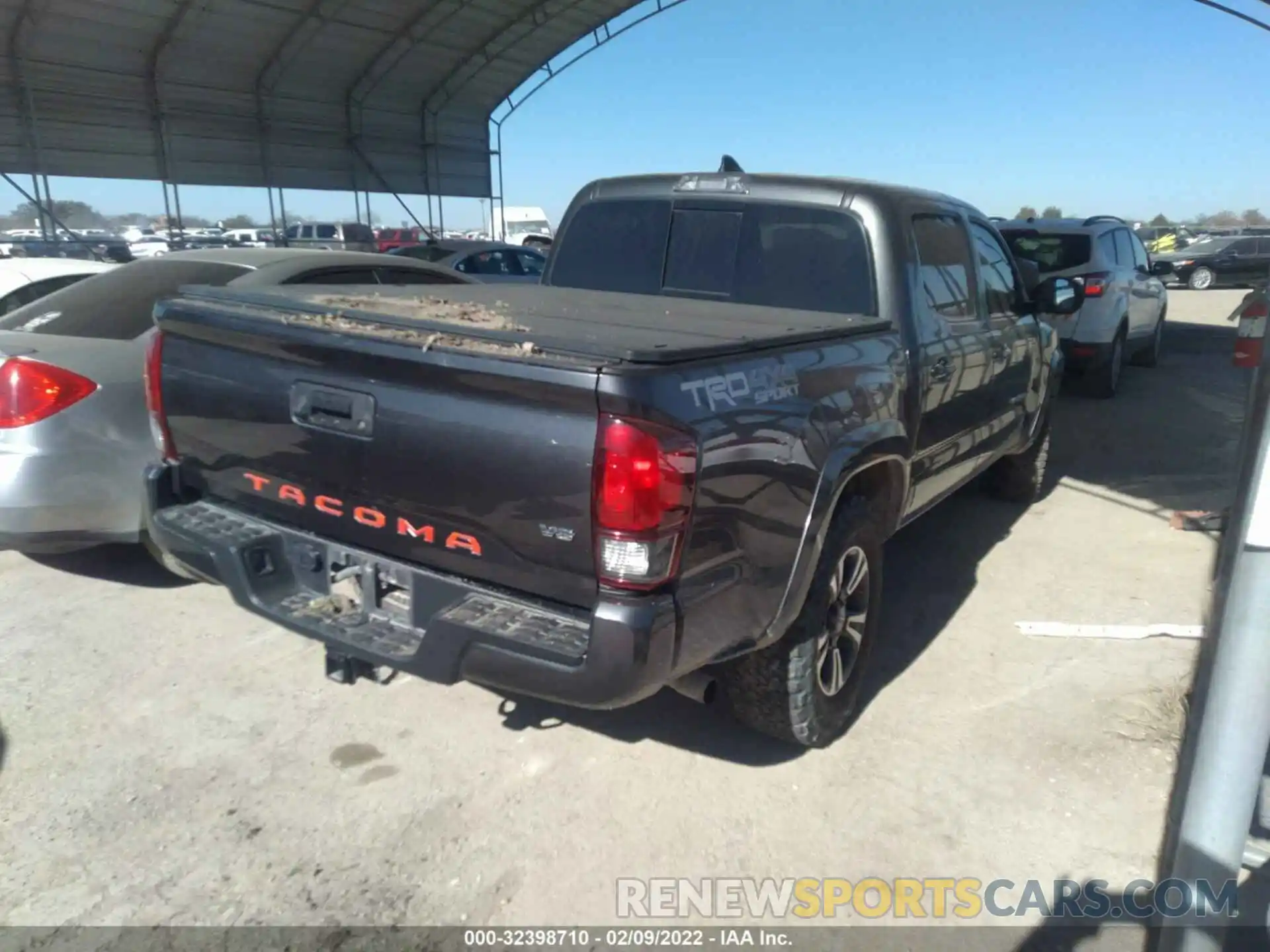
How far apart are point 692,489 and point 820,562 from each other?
36.5 inches

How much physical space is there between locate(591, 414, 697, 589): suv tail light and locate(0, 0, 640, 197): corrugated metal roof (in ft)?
57.6

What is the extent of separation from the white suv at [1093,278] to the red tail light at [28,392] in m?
7.99

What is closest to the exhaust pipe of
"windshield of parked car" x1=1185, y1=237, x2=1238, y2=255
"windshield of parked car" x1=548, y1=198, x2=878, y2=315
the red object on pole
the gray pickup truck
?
the gray pickup truck

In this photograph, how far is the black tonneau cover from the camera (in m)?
2.39

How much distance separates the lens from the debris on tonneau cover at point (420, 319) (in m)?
2.42

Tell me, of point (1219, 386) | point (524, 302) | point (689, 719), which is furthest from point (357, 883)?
point (1219, 386)

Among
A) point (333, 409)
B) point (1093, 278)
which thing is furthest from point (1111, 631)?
point (1093, 278)

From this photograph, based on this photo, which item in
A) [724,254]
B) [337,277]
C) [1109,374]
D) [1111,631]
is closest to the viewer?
[724,254]

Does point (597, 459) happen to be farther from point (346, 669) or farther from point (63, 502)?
point (63, 502)

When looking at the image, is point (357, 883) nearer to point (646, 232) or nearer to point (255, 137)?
point (646, 232)

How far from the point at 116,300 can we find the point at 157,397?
74.3 inches

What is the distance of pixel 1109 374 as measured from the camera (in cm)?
982

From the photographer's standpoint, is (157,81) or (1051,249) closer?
(1051,249)

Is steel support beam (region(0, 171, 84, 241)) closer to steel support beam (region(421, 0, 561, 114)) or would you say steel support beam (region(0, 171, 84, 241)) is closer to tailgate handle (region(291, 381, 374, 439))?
steel support beam (region(421, 0, 561, 114))
